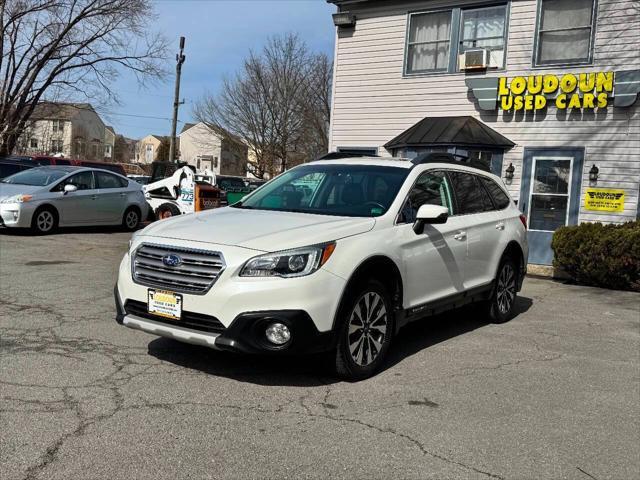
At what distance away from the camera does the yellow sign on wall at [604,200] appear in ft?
37.3

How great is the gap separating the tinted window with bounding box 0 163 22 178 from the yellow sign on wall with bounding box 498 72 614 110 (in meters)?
12.1

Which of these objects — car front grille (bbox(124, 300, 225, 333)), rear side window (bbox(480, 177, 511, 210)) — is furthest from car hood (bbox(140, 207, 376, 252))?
rear side window (bbox(480, 177, 511, 210))

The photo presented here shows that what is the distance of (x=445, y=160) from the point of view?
610 centimetres

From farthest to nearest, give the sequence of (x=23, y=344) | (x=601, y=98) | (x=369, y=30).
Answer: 1. (x=369, y=30)
2. (x=601, y=98)
3. (x=23, y=344)

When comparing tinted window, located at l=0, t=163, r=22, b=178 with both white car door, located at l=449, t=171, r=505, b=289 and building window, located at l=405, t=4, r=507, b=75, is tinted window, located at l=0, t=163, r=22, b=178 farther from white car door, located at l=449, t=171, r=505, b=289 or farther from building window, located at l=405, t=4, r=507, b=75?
white car door, located at l=449, t=171, r=505, b=289

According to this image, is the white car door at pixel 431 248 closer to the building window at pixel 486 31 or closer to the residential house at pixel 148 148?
the building window at pixel 486 31

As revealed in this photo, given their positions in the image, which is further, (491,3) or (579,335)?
(491,3)

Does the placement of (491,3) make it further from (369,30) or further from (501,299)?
(501,299)

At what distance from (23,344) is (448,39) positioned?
10.9 m

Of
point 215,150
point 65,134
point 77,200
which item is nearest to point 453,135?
point 77,200

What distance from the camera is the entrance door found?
464 inches

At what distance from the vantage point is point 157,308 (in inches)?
173

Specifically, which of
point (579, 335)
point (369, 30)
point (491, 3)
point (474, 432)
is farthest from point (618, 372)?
point (369, 30)

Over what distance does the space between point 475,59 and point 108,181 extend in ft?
28.6
